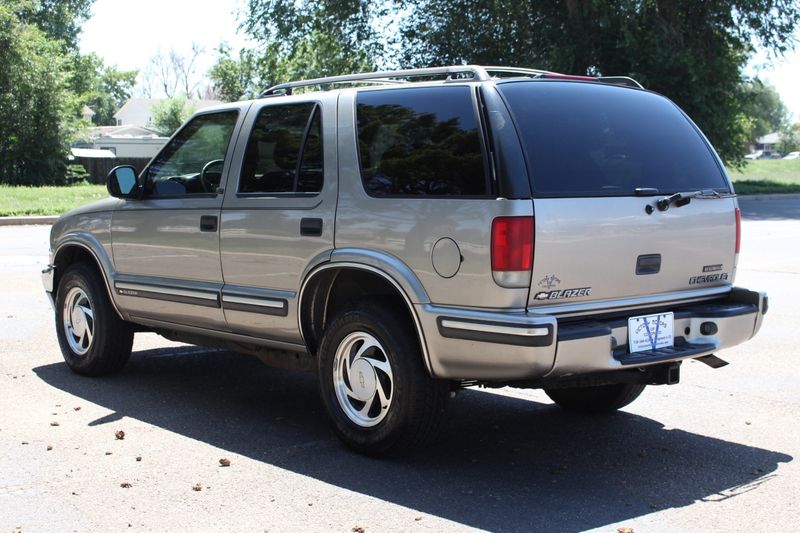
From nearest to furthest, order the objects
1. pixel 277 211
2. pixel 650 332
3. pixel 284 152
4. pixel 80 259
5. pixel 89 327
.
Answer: pixel 650 332, pixel 277 211, pixel 284 152, pixel 89 327, pixel 80 259

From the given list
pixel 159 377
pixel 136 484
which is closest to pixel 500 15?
pixel 159 377

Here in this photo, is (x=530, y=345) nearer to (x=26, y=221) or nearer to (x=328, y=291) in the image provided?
(x=328, y=291)

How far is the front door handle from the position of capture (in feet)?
20.6

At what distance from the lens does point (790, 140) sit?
13875 cm

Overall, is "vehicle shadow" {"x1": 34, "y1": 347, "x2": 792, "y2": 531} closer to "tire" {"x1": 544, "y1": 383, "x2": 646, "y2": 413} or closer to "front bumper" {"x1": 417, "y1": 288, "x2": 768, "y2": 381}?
"tire" {"x1": 544, "y1": 383, "x2": 646, "y2": 413}

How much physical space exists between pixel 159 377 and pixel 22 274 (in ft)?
20.6

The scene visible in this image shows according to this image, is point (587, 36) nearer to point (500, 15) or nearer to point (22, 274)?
point (500, 15)

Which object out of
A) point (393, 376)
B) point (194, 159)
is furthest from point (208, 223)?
point (393, 376)

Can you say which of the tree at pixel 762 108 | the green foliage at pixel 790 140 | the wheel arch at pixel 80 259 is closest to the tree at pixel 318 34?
the tree at pixel 762 108

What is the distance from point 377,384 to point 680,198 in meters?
1.82

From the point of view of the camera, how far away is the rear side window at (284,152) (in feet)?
19.1

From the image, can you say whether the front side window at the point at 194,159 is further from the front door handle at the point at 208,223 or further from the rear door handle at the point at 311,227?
the rear door handle at the point at 311,227

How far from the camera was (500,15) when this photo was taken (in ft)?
117

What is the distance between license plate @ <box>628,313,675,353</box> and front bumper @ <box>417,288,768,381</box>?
3 centimetres
